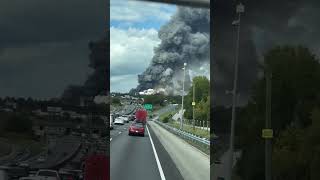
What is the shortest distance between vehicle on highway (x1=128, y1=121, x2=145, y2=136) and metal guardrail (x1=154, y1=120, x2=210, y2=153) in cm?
17

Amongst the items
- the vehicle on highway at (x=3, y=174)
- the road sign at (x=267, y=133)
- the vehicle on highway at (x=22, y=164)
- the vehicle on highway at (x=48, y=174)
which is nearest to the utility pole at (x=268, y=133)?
the road sign at (x=267, y=133)

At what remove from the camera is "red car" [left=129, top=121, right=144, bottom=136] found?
4.82 meters

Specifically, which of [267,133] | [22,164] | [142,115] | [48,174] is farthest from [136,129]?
[267,133]

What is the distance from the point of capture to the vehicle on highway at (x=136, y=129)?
4.82 m

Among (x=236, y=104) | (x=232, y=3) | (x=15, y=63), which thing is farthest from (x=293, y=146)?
(x=15, y=63)

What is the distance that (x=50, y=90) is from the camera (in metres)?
4.40

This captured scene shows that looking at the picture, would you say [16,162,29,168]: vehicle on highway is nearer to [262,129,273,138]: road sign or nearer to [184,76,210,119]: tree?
[184,76,210,119]: tree

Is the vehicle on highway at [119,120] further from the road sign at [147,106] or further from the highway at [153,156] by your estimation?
the road sign at [147,106]

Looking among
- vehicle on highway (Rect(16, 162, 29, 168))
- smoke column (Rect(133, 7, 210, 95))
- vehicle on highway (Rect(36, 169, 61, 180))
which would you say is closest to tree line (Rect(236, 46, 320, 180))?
smoke column (Rect(133, 7, 210, 95))

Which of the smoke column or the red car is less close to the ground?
the smoke column

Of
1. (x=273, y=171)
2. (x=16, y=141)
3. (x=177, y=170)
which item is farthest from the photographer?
(x=273, y=171)

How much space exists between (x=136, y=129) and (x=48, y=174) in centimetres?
95

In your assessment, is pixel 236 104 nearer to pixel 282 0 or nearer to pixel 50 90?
pixel 282 0

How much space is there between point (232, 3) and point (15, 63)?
6.70 feet
